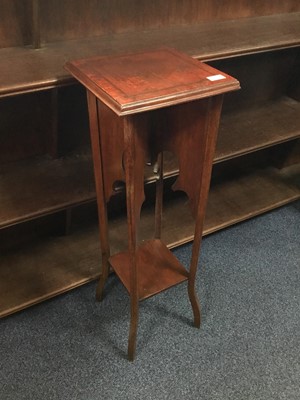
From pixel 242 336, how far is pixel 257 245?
50 cm

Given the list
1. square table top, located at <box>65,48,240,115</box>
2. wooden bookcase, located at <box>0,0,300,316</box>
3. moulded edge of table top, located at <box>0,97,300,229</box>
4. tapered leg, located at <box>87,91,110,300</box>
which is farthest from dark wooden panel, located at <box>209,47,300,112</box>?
tapered leg, located at <box>87,91,110,300</box>

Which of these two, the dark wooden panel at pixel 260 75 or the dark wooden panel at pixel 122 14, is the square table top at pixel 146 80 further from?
the dark wooden panel at pixel 260 75

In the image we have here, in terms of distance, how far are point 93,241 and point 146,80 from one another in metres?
0.85

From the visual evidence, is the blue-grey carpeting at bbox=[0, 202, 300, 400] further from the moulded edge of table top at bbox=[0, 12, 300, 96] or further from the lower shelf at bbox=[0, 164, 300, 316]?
the moulded edge of table top at bbox=[0, 12, 300, 96]

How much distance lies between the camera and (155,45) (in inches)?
48.4

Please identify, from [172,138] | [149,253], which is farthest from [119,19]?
[149,253]

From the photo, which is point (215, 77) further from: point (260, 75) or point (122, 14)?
point (260, 75)

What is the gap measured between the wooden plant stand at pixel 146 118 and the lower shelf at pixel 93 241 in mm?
347

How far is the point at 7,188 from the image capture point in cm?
126

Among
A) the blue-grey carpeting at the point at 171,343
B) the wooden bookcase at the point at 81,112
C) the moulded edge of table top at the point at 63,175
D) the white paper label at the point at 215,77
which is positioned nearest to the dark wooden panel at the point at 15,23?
the wooden bookcase at the point at 81,112

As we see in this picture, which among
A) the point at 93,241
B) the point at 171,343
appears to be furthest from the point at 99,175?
the point at 171,343

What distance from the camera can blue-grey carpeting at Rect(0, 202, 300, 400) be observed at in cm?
122

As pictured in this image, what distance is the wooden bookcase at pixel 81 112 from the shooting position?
44.5 inches

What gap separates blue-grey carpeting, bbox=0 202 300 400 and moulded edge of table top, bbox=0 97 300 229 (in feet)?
1.40
